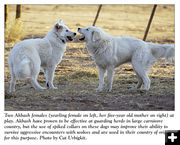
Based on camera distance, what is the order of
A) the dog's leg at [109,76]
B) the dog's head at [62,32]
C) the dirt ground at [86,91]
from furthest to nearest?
the dog's head at [62,32] → the dog's leg at [109,76] → the dirt ground at [86,91]

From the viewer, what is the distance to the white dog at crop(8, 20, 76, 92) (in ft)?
26.0

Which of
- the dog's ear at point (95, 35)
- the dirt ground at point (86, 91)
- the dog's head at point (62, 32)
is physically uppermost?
the dog's head at point (62, 32)

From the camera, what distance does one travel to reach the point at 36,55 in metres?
8.18

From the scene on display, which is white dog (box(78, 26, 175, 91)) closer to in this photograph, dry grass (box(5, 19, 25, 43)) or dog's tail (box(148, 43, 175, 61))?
dog's tail (box(148, 43, 175, 61))

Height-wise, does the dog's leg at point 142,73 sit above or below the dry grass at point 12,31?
below

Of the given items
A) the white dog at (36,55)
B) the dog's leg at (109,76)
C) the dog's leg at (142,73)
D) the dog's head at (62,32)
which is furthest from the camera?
the dog's head at (62,32)

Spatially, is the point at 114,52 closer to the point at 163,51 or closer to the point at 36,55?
the point at 163,51

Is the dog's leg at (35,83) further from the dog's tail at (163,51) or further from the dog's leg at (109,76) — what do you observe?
the dog's tail at (163,51)

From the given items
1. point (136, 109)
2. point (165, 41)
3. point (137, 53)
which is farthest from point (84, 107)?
point (165, 41)

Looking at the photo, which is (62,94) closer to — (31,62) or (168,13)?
(31,62)

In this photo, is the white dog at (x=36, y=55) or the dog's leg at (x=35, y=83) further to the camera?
the dog's leg at (x=35, y=83)

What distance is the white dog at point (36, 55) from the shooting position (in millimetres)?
7934

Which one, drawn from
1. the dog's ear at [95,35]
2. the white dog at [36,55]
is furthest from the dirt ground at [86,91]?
the dog's ear at [95,35]

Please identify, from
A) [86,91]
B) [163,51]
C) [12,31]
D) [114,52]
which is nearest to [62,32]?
[114,52]
